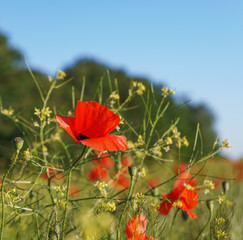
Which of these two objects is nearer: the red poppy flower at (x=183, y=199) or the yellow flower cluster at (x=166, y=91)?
the red poppy flower at (x=183, y=199)

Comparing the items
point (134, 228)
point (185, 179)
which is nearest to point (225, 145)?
point (185, 179)

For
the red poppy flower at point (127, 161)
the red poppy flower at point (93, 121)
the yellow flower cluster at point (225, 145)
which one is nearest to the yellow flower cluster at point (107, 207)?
the red poppy flower at point (93, 121)

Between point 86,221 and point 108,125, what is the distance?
1.08ft

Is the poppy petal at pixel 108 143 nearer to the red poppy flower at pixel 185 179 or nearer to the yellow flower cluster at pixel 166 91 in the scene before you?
the red poppy flower at pixel 185 179

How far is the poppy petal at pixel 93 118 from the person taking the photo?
0.83m

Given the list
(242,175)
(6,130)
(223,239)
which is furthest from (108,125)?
(6,130)

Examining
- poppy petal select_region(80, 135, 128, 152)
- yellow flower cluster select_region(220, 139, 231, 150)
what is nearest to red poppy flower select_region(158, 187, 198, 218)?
yellow flower cluster select_region(220, 139, 231, 150)

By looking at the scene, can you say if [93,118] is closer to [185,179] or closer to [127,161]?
[185,179]

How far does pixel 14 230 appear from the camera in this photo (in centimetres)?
130

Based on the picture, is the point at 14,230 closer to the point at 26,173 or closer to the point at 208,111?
the point at 26,173

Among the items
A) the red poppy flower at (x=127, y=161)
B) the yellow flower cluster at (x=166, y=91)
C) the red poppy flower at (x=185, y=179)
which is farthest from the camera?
the red poppy flower at (x=127, y=161)

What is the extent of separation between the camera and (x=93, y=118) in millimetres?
837

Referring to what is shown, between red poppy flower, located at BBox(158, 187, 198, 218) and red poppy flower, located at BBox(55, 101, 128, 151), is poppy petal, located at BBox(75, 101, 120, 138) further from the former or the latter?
red poppy flower, located at BBox(158, 187, 198, 218)

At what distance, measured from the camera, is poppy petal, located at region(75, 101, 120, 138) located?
0.83 metres
